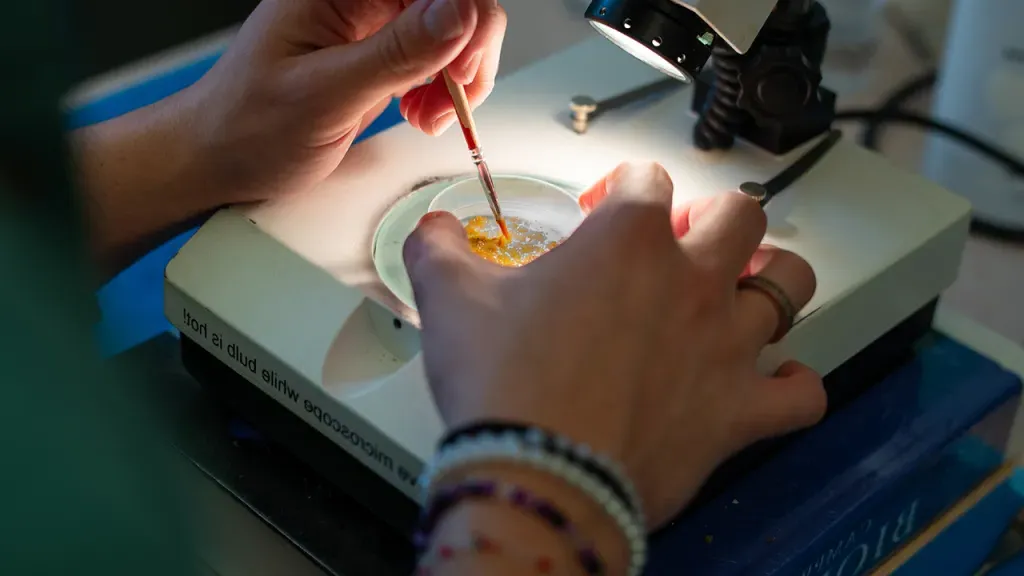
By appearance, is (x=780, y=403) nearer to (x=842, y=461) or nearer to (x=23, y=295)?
(x=842, y=461)

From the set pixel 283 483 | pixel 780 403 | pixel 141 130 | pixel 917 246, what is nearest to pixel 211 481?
pixel 283 483

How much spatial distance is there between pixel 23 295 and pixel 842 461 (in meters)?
0.66

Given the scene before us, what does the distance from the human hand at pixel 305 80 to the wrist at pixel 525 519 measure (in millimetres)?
341

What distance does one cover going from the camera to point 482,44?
0.80 m

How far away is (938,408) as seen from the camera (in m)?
0.83

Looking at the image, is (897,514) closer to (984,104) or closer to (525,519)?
(525,519)

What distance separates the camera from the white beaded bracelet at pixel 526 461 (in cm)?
51

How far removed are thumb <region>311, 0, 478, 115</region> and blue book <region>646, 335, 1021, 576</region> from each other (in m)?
0.37

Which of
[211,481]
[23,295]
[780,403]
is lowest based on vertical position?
[211,481]

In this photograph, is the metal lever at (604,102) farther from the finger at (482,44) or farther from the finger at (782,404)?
the finger at (782,404)

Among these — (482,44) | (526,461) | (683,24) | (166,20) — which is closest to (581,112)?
(482,44)

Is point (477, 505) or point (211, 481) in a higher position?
point (477, 505)

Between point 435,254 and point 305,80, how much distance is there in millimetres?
242

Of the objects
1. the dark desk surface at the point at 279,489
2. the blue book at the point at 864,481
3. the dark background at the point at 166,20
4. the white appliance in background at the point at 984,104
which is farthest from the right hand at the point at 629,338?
the dark background at the point at 166,20
